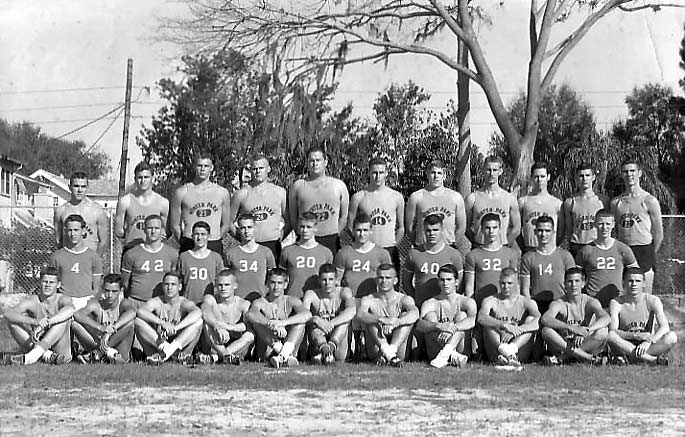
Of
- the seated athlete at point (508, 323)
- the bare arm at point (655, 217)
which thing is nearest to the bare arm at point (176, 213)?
the seated athlete at point (508, 323)

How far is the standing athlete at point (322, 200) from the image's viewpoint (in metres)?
11.2

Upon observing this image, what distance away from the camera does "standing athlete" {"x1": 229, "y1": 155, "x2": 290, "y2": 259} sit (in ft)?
36.7

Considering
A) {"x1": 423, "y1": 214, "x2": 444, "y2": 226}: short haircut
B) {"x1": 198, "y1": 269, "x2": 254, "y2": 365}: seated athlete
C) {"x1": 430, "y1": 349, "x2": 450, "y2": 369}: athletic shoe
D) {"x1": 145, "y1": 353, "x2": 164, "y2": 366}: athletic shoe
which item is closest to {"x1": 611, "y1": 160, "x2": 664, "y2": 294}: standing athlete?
{"x1": 423, "y1": 214, "x2": 444, "y2": 226}: short haircut

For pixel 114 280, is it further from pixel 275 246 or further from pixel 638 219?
pixel 638 219

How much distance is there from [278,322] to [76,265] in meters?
2.26

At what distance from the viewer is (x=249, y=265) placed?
426 inches

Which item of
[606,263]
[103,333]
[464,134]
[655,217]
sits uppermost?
[464,134]

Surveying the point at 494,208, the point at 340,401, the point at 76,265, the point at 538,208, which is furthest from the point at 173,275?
the point at 538,208

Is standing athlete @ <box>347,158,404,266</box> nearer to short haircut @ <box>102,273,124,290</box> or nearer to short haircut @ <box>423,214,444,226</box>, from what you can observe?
short haircut @ <box>423,214,444,226</box>

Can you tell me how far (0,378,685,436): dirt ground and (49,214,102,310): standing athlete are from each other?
244cm

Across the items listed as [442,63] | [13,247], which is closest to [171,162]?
[442,63]

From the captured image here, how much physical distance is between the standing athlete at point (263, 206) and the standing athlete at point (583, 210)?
315 centimetres

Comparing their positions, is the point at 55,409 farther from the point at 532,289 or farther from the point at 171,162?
the point at 171,162

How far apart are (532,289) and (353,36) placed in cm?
1304
